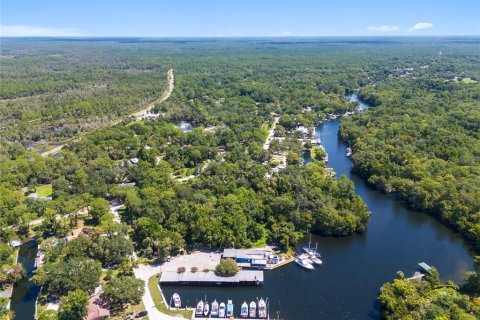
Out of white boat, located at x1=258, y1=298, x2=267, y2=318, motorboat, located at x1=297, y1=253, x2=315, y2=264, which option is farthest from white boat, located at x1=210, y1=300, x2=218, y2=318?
motorboat, located at x1=297, y1=253, x2=315, y2=264

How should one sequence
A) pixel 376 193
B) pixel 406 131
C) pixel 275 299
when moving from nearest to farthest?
1. pixel 275 299
2. pixel 376 193
3. pixel 406 131

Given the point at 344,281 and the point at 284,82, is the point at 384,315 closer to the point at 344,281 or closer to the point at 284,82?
the point at 344,281

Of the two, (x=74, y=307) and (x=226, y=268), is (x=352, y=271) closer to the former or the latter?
(x=226, y=268)

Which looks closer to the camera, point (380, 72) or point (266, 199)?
point (266, 199)

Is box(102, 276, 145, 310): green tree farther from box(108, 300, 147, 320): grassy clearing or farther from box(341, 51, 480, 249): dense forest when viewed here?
box(341, 51, 480, 249): dense forest

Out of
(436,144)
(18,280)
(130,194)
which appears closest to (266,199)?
(130,194)

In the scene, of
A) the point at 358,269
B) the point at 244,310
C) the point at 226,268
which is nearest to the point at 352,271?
the point at 358,269

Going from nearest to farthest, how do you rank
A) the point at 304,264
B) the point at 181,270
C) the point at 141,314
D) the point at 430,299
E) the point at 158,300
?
the point at 430,299
the point at 141,314
the point at 158,300
the point at 181,270
the point at 304,264
